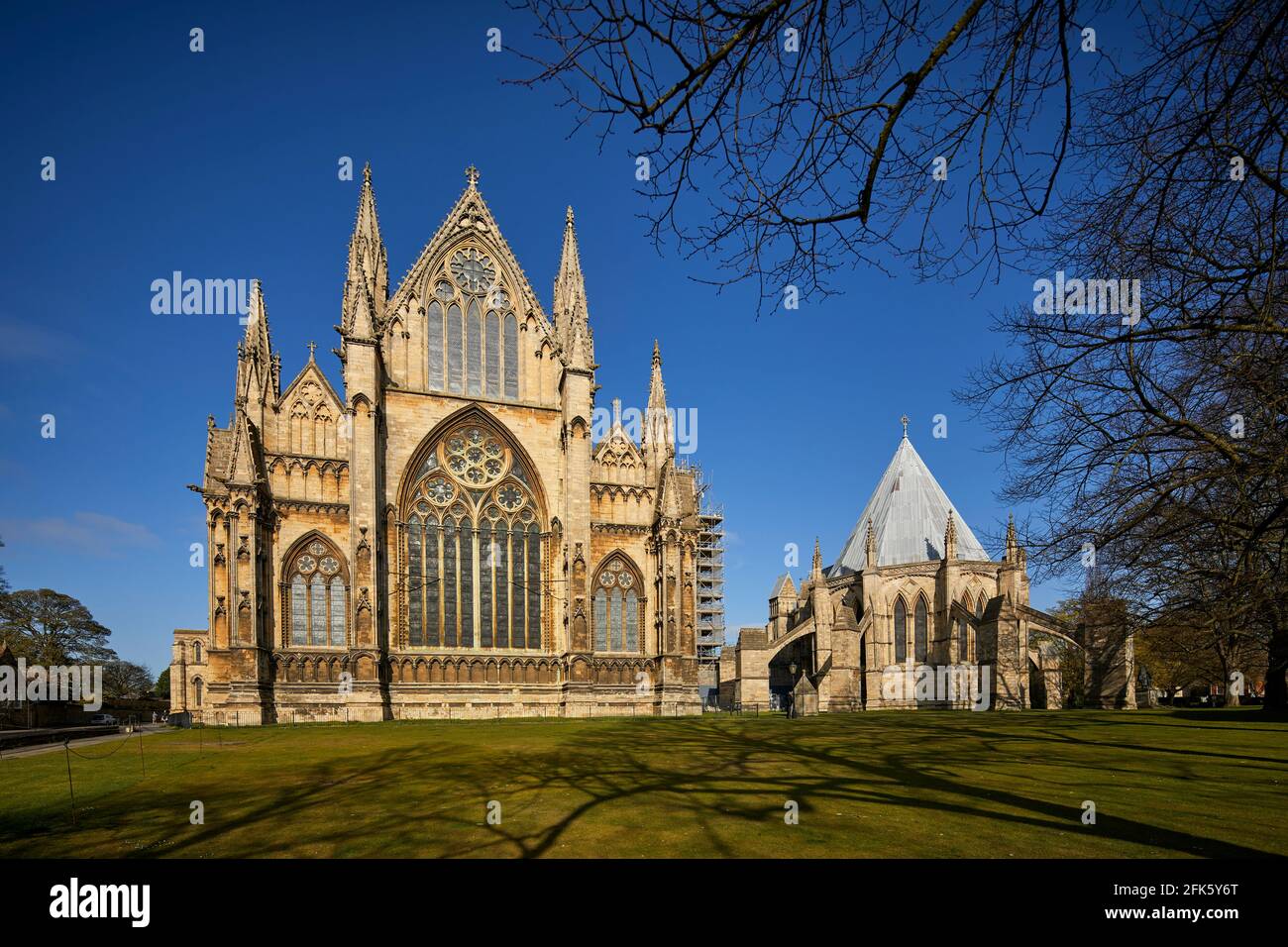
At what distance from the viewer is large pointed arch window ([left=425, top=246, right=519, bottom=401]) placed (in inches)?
1288

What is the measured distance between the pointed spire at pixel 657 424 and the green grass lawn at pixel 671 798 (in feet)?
61.3

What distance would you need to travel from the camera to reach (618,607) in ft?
109

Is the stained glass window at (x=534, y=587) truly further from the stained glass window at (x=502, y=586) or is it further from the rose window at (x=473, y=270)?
the rose window at (x=473, y=270)

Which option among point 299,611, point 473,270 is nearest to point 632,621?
point 299,611

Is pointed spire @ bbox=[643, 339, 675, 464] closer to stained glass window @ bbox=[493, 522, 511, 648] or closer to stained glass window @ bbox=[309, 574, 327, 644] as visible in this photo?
stained glass window @ bbox=[493, 522, 511, 648]

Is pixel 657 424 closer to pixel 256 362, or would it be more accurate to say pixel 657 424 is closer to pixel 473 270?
pixel 473 270

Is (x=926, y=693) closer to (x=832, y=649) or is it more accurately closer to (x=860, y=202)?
(x=832, y=649)

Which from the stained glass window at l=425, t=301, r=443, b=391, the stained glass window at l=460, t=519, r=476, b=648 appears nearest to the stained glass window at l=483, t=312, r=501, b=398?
the stained glass window at l=425, t=301, r=443, b=391

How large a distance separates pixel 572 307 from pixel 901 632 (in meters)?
28.6

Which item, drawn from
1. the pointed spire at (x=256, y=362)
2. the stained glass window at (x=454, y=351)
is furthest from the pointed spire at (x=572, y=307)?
the pointed spire at (x=256, y=362)

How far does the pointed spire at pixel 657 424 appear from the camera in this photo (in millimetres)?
35375

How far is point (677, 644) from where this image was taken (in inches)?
1276

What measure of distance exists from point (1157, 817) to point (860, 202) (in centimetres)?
854

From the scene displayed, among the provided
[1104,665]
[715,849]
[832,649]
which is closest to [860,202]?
[715,849]
